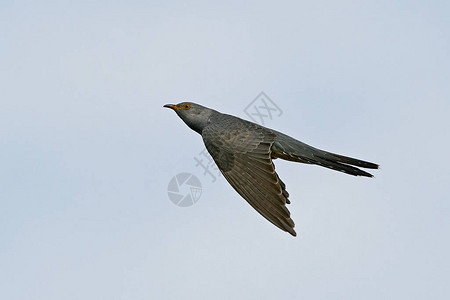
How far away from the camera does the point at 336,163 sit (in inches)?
468

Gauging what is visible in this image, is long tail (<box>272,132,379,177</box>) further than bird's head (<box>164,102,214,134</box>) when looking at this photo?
No

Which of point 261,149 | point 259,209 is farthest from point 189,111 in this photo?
point 259,209

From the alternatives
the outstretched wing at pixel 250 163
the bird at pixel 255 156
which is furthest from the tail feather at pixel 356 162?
the outstretched wing at pixel 250 163

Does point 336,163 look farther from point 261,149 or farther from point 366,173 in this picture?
point 261,149

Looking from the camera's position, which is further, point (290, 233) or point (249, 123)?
point (249, 123)

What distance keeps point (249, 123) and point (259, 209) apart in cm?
197

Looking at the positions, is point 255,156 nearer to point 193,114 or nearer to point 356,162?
point 356,162

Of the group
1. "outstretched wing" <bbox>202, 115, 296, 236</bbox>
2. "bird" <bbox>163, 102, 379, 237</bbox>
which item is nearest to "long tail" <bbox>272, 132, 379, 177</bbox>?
"bird" <bbox>163, 102, 379, 237</bbox>

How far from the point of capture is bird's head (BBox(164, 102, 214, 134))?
1258 centimetres

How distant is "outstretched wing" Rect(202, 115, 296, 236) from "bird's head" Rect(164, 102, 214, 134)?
248 millimetres

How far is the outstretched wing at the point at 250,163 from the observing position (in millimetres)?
10383

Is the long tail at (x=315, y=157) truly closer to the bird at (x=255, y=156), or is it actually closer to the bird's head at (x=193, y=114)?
the bird at (x=255, y=156)

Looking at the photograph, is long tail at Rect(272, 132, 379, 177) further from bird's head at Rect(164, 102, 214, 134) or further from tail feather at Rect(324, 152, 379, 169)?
bird's head at Rect(164, 102, 214, 134)

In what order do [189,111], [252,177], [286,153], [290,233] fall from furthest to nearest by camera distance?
[189,111]
[286,153]
[252,177]
[290,233]
